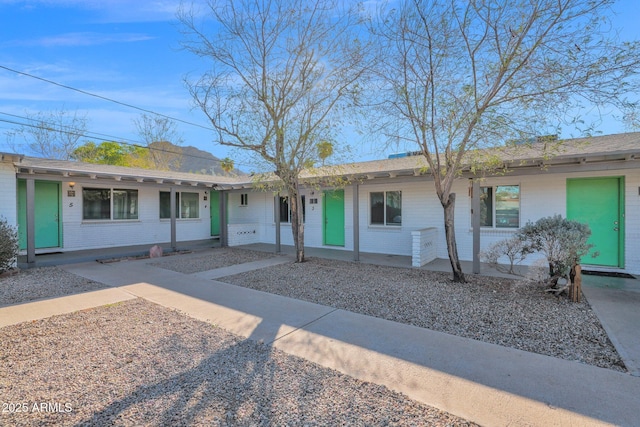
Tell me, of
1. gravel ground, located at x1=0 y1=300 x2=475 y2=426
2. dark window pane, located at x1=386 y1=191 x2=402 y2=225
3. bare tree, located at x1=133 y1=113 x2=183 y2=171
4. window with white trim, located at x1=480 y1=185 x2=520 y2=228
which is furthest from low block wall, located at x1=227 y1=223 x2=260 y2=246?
bare tree, located at x1=133 y1=113 x2=183 y2=171

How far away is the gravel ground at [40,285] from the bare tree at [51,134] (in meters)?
16.6

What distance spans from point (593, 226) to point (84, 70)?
16954mm

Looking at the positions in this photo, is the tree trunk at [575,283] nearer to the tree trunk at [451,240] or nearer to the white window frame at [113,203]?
the tree trunk at [451,240]

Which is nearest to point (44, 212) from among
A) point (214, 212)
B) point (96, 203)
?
point (96, 203)

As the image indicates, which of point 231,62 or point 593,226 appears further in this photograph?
point 231,62

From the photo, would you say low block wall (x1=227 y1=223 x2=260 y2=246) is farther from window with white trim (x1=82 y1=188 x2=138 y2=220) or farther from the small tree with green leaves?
the small tree with green leaves

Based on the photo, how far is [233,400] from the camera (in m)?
2.52

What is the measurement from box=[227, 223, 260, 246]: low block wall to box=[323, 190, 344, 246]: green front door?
11.5 ft

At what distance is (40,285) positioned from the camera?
625 cm

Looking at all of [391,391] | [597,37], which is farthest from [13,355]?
[597,37]

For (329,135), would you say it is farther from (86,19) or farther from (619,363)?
(86,19)

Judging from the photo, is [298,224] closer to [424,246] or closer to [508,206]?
[424,246]

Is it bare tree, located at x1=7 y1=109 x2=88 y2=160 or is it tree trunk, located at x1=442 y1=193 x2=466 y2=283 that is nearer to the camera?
tree trunk, located at x1=442 y1=193 x2=466 y2=283

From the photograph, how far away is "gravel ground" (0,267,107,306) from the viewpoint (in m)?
5.50
